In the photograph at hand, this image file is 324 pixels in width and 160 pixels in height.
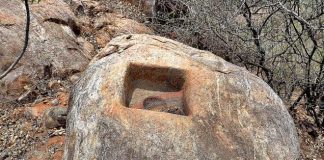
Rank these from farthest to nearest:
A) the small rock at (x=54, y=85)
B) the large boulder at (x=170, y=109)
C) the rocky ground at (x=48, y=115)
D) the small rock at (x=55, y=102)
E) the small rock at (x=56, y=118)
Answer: the small rock at (x=54, y=85) < the small rock at (x=55, y=102) < the small rock at (x=56, y=118) < the rocky ground at (x=48, y=115) < the large boulder at (x=170, y=109)

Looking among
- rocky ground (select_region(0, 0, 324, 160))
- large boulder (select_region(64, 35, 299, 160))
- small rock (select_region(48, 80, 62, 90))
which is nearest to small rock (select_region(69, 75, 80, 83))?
rocky ground (select_region(0, 0, 324, 160))

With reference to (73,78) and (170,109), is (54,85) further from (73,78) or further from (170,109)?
(170,109)

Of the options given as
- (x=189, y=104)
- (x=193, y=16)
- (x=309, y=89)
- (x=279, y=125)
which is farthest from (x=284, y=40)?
(x=189, y=104)

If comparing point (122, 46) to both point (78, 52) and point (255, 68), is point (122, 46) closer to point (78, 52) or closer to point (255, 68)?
point (78, 52)

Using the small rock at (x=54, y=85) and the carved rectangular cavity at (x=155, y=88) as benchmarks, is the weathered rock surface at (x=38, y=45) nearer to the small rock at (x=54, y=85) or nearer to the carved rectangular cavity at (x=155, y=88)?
the small rock at (x=54, y=85)

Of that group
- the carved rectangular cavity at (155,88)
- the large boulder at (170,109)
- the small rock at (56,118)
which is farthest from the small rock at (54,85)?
the carved rectangular cavity at (155,88)

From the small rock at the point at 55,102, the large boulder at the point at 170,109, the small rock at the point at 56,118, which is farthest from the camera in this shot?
the small rock at the point at 55,102

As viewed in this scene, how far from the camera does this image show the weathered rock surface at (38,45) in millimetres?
4070

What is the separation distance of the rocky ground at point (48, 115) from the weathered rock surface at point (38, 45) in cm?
5

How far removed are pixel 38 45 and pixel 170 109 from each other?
6.18 ft

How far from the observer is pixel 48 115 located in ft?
12.1

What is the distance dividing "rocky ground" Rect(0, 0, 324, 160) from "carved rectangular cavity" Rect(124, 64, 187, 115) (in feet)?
2.67

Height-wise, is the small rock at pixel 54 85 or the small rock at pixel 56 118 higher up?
the small rock at pixel 54 85

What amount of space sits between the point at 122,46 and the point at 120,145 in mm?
986
